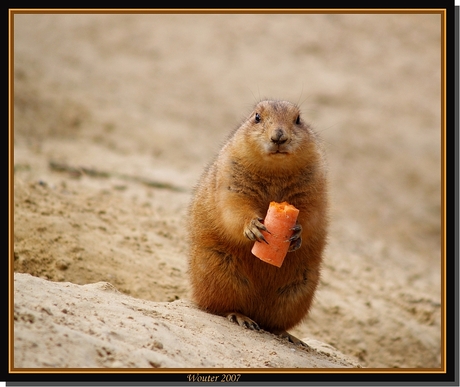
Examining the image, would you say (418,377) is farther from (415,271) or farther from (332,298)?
(415,271)

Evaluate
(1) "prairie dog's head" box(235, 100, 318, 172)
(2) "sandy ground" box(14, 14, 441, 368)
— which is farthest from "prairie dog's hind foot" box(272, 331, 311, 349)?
(1) "prairie dog's head" box(235, 100, 318, 172)

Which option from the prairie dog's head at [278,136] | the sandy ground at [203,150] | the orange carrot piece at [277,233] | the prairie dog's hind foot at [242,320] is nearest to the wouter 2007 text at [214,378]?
the sandy ground at [203,150]

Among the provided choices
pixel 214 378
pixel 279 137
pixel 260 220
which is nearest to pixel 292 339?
pixel 260 220

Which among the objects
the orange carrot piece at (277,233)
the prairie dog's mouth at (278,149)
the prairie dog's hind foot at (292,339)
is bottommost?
the prairie dog's hind foot at (292,339)

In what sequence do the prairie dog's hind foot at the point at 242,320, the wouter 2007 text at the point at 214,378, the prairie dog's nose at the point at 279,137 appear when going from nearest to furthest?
the wouter 2007 text at the point at 214,378
the prairie dog's nose at the point at 279,137
the prairie dog's hind foot at the point at 242,320

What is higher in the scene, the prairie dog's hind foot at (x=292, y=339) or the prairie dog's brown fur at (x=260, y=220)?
the prairie dog's brown fur at (x=260, y=220)

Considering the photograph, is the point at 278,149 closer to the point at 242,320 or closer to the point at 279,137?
the point at 279,137

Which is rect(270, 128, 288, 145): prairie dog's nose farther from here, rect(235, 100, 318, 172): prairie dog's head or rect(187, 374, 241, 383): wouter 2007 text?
rect(187, 374, 241, 383): wouter 2007 text

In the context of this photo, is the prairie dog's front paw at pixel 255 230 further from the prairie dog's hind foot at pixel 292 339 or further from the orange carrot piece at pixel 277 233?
the prairie dog's hind foot at pixel 292 339
